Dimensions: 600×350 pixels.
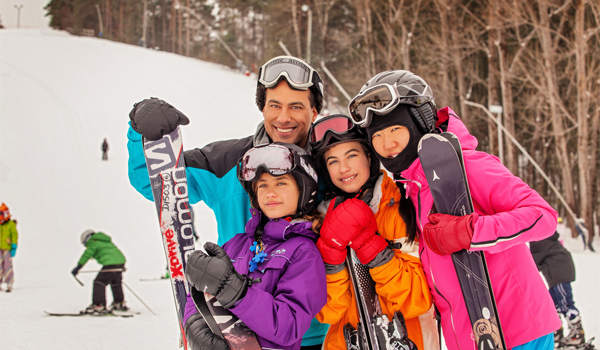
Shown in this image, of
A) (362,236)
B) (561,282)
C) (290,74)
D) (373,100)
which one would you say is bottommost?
(561,282)

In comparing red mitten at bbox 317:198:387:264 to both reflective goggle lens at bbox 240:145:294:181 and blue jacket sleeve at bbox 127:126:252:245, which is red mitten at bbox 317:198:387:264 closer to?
reflective goggle lens at bbox 240:145:294:181

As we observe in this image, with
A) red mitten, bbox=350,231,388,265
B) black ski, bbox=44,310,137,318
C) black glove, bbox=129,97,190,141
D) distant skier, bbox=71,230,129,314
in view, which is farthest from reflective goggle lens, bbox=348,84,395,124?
distant skier, bbox=71,230,129,314

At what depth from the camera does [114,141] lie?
836 inches

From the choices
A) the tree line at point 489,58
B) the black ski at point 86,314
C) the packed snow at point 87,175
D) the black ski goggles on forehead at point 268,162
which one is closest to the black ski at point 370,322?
the black ski goggles on forehead at point 268,162

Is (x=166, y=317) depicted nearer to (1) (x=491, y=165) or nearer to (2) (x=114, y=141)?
(1) (x=491, y=165)

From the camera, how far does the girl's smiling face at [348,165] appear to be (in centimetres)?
237

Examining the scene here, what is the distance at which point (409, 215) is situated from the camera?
2309mm

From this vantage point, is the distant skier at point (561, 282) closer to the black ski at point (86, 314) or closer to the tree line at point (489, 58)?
the black ski at point (86, 314)

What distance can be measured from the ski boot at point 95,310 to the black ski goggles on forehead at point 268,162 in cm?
593

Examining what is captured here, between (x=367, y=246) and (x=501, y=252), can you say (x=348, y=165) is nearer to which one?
(x=367, y=246)

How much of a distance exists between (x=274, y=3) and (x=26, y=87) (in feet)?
57.8

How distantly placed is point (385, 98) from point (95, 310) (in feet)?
21.5

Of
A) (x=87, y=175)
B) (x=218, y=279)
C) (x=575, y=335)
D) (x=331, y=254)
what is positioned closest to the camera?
(x=218, y=279)

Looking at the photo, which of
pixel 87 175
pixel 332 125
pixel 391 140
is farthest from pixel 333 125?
pixel 87 175
